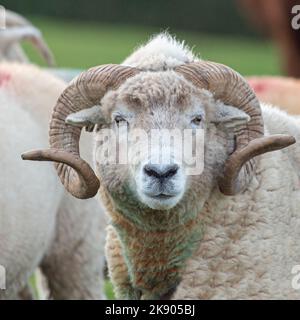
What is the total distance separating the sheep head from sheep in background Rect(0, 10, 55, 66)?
434cm

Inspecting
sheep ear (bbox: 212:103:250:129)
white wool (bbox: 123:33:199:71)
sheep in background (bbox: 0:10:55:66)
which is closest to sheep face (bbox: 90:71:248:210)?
sheep ear (bbox: 212:103:250:129)

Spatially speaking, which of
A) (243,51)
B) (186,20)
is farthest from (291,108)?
(186,20)

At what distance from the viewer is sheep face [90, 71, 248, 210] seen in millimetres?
5242

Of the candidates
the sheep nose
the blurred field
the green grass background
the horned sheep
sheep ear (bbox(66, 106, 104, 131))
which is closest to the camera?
the sheep nose

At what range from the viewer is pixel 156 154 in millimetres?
5211

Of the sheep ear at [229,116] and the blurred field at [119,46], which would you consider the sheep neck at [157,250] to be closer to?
the sheep ear at [229,116]

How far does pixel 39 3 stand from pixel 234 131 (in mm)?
36421

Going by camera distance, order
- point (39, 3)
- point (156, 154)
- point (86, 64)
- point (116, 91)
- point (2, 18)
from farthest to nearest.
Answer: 1. point (39, 3)
2. point (86, 64)
3. point (2, 18)
4. point (116, 91)
5. point (156, 154)

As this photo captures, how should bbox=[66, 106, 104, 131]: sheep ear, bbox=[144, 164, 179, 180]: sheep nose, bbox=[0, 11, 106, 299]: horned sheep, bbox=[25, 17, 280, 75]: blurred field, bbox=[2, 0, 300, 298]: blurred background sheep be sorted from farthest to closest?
bbox=[2, 0, 300, 298]: blurred background sheep → bbox=[25, 17, 280, 75]: blurred field → bbox=[0, 11, 106, 299]: horned sheep → bbox=[66, 106, 104, 131]: sheep ear → bbox=[144, 164, 179, 180]: sheep nose

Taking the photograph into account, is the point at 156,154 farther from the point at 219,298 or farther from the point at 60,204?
the point at 60,204

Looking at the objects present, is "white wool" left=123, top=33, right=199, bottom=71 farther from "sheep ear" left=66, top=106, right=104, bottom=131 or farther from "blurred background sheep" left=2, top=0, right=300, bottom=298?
"blurred background sheep" left=2, top=0, right=300, bottom=298

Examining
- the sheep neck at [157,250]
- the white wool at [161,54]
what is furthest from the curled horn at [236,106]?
the sheep neck at [157,250]

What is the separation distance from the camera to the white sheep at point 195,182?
5.54 metres

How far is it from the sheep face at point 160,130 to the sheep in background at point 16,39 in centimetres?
442
